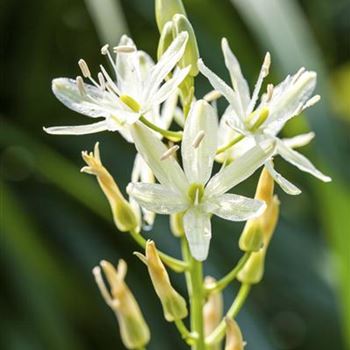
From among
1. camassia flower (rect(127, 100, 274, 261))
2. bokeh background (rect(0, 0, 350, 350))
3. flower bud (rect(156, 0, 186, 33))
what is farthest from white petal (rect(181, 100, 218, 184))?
bokeh background (rect(0, 0, 350, 350))

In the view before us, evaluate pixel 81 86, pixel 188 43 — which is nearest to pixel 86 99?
pixel 81 86

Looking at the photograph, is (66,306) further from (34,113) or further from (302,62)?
(302,62)

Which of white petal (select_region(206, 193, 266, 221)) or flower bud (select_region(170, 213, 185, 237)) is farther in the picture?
flower bud (select_region(170, 213, 185, 237))

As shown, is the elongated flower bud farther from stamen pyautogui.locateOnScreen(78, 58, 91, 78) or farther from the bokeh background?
the bokeh background

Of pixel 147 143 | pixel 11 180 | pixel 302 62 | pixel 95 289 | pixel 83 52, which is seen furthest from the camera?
pixel 83 52

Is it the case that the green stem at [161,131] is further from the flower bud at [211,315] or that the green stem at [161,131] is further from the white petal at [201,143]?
the flower bud at [211,315]

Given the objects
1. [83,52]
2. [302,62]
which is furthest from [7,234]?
[302,62]
